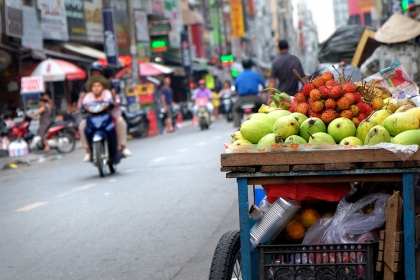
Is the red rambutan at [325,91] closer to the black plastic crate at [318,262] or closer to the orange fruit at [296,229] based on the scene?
the orange fruit at [296,229]

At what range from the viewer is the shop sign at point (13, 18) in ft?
84.5

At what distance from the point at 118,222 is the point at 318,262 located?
484 cm

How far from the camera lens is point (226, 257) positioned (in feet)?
14.6

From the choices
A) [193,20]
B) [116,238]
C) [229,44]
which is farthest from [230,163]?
[229,44]

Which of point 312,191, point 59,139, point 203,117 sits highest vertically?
point 312,191

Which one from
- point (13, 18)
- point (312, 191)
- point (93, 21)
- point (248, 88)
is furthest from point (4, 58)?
point (312, 191)

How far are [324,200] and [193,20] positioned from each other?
191 feet

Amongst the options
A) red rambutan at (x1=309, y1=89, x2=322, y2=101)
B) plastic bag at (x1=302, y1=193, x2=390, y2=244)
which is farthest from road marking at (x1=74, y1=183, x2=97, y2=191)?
plastic bag at (x1=302, y1=193, x2=390, y2=244)

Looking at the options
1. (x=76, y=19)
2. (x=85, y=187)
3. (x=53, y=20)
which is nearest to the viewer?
(x=85, y=187)

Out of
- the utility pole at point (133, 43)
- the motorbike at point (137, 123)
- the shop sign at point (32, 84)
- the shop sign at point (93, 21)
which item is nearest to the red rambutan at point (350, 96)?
the shop sign at point (32, 84)

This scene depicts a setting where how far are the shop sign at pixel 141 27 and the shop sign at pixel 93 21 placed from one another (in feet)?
17.2

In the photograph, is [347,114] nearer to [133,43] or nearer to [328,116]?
[328,116]

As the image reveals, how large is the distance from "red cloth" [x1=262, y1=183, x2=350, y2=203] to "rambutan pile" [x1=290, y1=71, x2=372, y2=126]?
47cm

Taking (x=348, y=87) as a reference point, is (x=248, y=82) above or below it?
below
